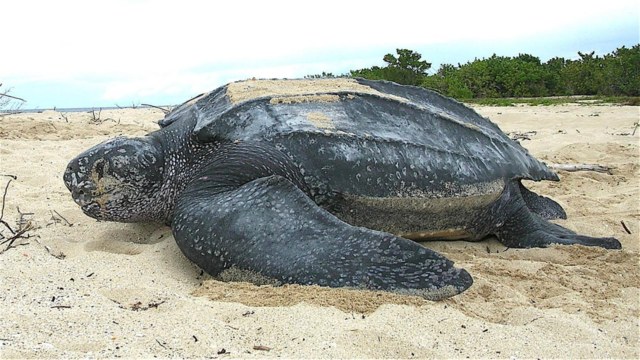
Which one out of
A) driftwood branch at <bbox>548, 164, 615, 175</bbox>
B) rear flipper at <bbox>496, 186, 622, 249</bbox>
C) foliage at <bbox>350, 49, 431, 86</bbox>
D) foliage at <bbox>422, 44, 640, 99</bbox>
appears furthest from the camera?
foliage at <bbox>350, 49, 431, 86</bbox>

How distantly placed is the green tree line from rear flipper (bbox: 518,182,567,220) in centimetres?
903

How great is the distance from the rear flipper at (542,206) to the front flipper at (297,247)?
1.30m

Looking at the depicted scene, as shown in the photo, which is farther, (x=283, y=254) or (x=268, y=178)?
(x=268, y=178)

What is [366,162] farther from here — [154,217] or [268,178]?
[154,217]

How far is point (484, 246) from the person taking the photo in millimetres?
2236

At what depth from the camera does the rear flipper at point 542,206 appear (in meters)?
2.58

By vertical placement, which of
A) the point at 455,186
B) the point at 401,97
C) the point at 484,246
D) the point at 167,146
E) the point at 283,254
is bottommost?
the point at 484,246

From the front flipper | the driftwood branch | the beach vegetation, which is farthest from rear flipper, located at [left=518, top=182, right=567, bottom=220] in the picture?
the beach vegetation

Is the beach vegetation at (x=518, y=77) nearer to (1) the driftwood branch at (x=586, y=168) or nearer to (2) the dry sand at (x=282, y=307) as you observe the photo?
(1) the driftwood branch at (x=586, y=168)

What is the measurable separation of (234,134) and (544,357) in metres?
1.30

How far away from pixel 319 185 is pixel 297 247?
36 centimetres

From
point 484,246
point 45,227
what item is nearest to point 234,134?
point 45,227

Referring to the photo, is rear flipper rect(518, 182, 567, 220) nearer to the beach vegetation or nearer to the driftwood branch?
the driftwood branch

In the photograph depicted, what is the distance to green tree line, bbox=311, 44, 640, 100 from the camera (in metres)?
10.6
